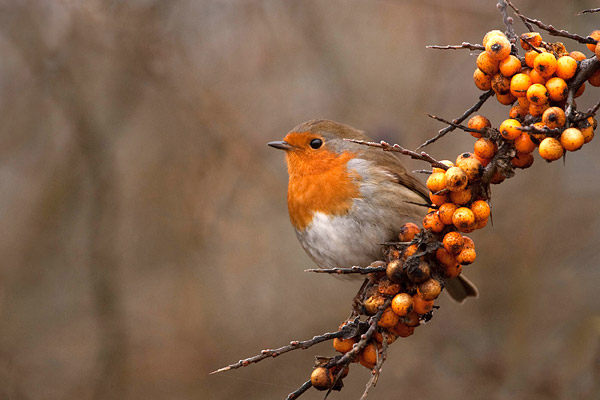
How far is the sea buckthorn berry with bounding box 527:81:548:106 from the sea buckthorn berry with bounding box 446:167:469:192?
21cm

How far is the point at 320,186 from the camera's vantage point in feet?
9.95

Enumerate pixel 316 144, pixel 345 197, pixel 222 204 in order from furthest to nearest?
pixel 222 204 → pixel 316 144 → pixel 345 197

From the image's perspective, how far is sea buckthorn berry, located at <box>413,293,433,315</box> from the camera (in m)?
Result: 1.53

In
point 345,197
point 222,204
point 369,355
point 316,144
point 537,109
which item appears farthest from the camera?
point 222,204

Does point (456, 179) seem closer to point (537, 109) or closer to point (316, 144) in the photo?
point (537, 109)

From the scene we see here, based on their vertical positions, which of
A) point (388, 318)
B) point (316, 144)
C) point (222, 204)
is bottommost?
point (388, 318)

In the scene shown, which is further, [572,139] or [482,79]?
[482,79]

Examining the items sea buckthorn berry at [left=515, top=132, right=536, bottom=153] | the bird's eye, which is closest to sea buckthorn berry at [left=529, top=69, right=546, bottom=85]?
sea buckthorn berry at [left=515, top=132, right=536, bottom=153]

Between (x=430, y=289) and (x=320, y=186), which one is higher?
(x=320, y=186)

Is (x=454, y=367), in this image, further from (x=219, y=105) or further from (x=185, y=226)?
(x=219, y=105)

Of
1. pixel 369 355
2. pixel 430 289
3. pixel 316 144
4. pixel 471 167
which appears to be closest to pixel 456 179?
pixel 471 167

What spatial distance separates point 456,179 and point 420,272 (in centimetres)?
23

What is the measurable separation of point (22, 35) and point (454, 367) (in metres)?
3.19

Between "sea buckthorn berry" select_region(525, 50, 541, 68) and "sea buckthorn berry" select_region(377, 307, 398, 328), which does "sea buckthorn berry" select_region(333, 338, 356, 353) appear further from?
"sea buckthorn berry" select_region(525, 50, 541, 68)
